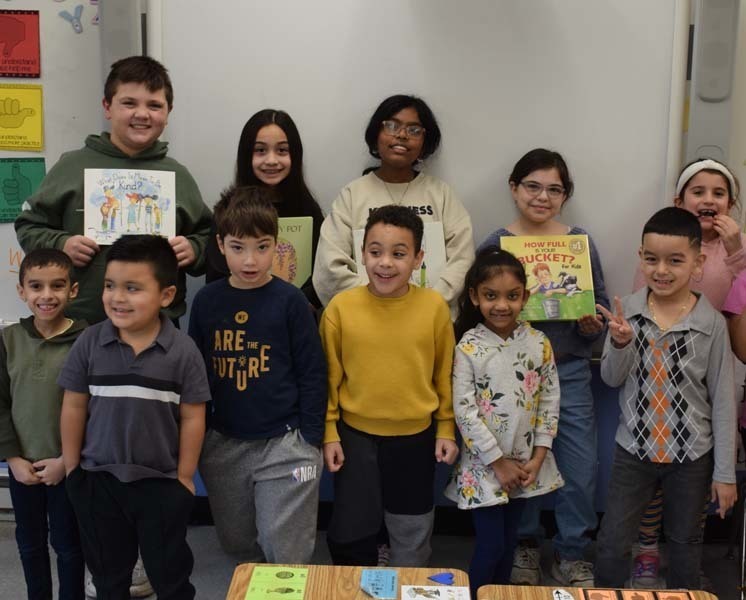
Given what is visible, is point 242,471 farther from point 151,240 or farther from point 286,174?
point 286,174

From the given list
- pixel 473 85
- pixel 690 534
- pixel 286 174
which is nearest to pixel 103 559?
pixel 286 174

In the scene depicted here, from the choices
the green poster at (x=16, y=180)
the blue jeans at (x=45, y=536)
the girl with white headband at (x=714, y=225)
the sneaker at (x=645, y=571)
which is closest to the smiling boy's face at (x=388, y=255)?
the girl with white headband at (x=714, y=225)

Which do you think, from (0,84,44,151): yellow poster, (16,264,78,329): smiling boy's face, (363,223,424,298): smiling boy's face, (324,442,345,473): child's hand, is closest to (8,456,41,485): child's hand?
(16,264,78,329): smiling boy's face

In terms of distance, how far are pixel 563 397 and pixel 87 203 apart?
189 centimetres

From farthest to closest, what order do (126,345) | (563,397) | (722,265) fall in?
(563,397) → (722,265) → (126,345)

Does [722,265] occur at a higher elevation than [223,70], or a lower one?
lower

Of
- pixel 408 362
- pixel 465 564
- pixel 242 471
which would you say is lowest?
pixel 465 564

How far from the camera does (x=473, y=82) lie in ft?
9.77

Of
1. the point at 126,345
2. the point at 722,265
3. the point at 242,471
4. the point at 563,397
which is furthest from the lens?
the point at 563,397

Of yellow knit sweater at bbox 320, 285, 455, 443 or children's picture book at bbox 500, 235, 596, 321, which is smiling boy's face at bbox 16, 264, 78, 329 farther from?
children's picture book at bbox 500, 235, 596, 321

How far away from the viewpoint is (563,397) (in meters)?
2.92

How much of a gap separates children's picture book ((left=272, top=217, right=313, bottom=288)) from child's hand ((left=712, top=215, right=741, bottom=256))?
4.75 feet

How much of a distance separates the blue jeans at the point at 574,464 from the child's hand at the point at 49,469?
167 cm

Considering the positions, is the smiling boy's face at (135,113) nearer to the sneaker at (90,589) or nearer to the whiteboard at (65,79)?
the whiteboard at (65,79)
